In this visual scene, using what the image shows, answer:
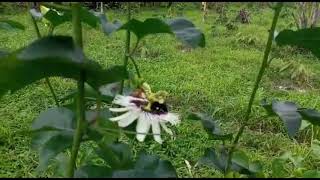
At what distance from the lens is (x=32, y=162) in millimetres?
2072

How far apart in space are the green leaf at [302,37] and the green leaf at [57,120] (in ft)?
1.06

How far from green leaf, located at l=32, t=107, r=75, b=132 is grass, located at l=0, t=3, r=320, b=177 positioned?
19.1 inches

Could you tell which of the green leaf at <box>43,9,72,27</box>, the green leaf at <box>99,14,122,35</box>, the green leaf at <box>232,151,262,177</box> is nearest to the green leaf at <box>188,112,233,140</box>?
the green leaf at <box>232,151,262,177</box>

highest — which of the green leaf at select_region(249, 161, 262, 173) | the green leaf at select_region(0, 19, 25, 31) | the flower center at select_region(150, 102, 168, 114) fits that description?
the green leaf at select_region(0, 19, 25, 31)

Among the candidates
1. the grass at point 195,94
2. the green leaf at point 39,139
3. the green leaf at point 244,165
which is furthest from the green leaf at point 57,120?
the grass at point 195,94

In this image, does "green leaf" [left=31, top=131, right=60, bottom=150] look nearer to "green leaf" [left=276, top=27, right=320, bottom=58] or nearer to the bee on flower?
the bee on flower

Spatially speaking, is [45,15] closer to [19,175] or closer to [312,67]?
[19,175]

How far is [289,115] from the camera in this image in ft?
2.59

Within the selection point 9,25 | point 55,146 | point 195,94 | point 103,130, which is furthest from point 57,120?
point 195,94

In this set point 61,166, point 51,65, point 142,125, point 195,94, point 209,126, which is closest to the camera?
point 51,65

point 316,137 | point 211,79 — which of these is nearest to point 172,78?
point 211,79

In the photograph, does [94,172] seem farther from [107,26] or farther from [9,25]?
[9,25]

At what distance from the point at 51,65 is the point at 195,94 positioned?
100 inches

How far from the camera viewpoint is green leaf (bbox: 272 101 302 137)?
0.77 meters
